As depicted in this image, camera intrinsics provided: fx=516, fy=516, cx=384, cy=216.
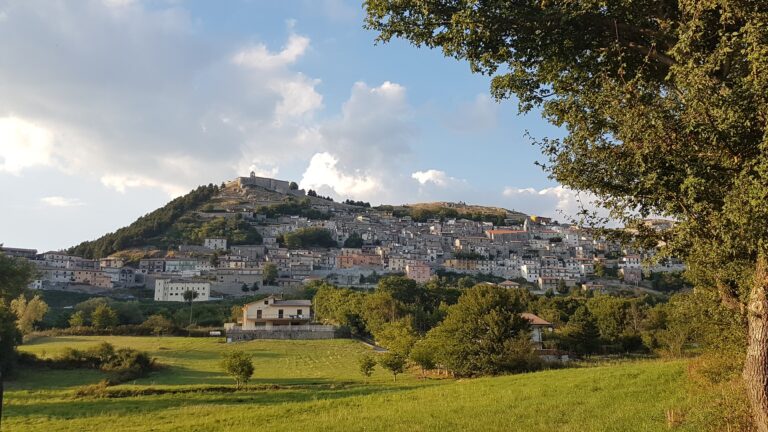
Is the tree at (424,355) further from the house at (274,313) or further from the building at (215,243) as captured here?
the building at (215,243)

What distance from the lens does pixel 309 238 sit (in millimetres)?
182375

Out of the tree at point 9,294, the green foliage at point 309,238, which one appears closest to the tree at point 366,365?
the tree at point 9,294

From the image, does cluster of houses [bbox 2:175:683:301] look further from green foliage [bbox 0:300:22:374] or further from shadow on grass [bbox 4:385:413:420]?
shadow on grass [bbox 4:385:413:420]

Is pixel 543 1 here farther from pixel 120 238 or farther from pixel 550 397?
pixel 120 238

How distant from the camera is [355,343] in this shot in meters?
60.5

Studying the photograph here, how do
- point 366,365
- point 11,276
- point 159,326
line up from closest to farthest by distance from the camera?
point 366,365, point 11,276, point 159,326

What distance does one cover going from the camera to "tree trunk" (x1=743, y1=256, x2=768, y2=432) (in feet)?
23.0

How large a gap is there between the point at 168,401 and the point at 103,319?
161 feet

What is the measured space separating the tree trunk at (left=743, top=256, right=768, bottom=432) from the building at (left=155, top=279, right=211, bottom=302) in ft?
376

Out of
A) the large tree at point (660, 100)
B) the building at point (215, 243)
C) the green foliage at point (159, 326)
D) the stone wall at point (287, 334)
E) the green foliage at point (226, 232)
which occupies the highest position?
the green foliage at point (226, 232)

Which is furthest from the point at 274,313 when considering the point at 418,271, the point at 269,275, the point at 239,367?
the point at 418,271

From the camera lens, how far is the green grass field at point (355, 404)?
13.3 metres

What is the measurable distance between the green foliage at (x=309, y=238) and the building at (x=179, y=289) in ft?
201

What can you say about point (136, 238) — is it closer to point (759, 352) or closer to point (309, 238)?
point (309, 238)
